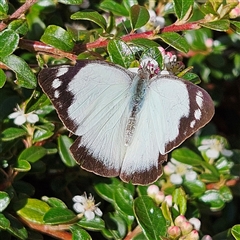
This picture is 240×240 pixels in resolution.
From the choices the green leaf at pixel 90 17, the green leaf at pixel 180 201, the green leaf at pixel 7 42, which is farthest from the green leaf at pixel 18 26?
the green leaf at pixel 180 201

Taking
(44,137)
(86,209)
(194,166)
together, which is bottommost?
(194,166)

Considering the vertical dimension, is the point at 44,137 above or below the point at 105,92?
below

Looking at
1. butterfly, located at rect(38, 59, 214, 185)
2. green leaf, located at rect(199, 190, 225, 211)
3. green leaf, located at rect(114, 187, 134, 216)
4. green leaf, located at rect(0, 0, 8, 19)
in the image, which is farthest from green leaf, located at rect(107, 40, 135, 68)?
green leaf, located at rect(199, 190, 225, 211)

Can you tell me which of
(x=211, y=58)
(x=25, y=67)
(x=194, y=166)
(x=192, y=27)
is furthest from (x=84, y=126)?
(x=211, y=58)

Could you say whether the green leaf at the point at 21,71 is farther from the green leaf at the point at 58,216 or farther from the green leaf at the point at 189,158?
the green leaf at the point at 189,158

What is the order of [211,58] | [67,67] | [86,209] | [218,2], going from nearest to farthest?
1. [67,67]
2. [218,2]
3. [86,209]
4. [211,58]

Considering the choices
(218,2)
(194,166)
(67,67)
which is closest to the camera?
(67,67)

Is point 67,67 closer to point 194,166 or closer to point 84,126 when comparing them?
point 84,126
